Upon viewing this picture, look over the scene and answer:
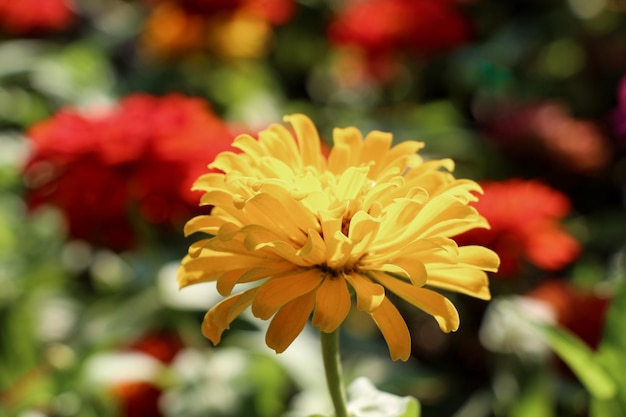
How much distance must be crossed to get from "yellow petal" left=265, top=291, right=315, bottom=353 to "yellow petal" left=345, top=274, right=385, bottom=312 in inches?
1.1

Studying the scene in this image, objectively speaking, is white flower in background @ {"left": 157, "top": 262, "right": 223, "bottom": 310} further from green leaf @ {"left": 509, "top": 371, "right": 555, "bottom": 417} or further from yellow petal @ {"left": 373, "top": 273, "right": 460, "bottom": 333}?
yellow petal @ {"left": 373, "top": 273, "right": 460, "bottom": 333}

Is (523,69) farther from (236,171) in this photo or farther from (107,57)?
(236,171)

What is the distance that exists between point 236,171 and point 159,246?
2.25ft

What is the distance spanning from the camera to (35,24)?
192cm

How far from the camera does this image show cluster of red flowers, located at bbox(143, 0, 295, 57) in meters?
1.76

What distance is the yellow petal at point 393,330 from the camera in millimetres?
469

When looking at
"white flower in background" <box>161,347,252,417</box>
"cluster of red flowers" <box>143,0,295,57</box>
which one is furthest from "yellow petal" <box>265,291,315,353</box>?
"cluster of red flowers" <box>143,0,295,57</box>

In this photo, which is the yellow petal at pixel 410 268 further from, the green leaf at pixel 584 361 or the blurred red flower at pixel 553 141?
the blurred red flower at pixel 553 141

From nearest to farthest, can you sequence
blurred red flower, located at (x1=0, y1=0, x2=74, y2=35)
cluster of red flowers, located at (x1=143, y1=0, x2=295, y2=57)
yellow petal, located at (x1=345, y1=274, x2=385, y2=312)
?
yellow petal, located at (x1=345, y1=274, x2=385, y2=312)
cluster of red flowers, located at (x1=143, y1=0, x2=295, y2=57)
blurred red flower, located at (x1=0, y1=0, x2=74, y2=35)

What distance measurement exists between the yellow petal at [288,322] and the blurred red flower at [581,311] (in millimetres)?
625

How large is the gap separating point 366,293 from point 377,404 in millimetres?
117

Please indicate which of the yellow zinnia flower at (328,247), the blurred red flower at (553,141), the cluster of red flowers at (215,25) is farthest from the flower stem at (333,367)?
the cluster of red flowers at (215,25)

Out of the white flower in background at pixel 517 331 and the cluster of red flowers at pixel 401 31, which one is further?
the cluster of red flowers at pixel 401 31

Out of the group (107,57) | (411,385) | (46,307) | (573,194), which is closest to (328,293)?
(411,385)
